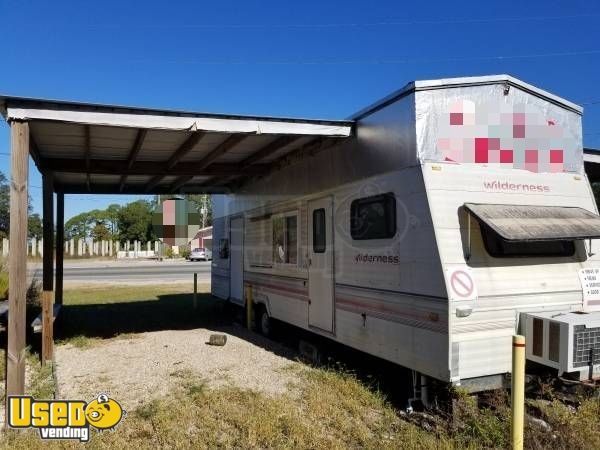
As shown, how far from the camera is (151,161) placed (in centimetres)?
930

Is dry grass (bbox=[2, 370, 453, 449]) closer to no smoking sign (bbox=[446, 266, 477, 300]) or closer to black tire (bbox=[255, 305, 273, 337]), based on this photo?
no smoking sign (bbox=[446, 266, 477, 300])

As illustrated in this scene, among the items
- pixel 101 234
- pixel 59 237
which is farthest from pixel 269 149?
pixel 101 234

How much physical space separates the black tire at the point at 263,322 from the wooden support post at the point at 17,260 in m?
4.41

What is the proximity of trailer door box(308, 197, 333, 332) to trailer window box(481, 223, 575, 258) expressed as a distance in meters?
2.28

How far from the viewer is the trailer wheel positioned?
30.6 ft

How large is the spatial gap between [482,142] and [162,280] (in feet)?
68.8

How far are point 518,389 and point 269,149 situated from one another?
5435mm

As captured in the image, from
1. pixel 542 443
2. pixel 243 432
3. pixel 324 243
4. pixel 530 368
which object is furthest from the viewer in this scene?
pixel 324 243

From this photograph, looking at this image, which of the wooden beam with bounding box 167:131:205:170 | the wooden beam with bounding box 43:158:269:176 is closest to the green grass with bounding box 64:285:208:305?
the wooden beam with bounding box 43:158:269:176

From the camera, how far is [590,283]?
5.50 m

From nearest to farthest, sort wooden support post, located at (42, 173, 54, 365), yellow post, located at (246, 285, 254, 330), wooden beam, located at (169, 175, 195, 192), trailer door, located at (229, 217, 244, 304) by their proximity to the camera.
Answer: wooden support post, located at (42, 173, 54, 365) < yellow post, located at (246, 285, 254, 330) < trailer door, located at (229, 217, 244, 304) < wooden beam, located at (169, 175, 195, 192)

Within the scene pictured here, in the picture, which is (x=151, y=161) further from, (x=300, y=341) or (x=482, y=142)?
(x=482, y=142)

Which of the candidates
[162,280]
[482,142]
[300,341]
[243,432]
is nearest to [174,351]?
[300,341]

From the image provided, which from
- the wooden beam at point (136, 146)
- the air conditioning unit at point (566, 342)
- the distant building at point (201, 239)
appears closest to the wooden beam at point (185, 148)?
the wooden beam at point (136, 146)
